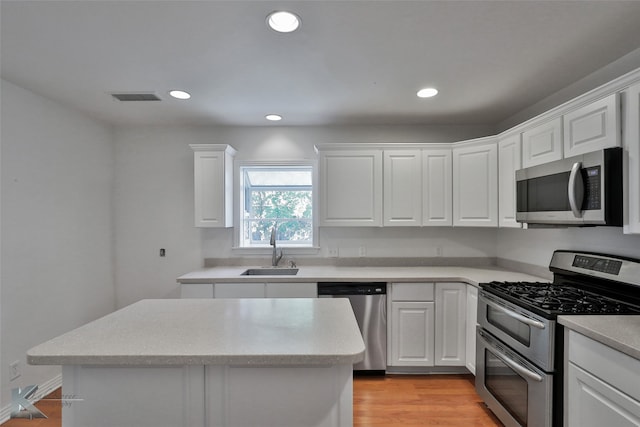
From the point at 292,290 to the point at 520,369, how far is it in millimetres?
1796

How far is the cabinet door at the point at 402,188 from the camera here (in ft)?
10.4

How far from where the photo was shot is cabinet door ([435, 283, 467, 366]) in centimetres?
279

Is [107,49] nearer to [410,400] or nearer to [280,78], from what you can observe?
[280,78]

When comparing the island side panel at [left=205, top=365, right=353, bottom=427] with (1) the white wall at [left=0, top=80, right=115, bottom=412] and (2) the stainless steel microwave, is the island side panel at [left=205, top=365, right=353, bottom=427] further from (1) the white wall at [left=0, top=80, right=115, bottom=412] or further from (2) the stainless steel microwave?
(1) the white wall at [left=0, top=80, right=115, bottom=412]

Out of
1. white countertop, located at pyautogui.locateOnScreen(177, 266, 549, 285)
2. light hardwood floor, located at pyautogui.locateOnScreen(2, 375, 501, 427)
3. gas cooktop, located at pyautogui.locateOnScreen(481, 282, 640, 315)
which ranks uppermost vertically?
gas cooktop, located at pyautogui.locateOnScreen(481, 282, 640, 315)

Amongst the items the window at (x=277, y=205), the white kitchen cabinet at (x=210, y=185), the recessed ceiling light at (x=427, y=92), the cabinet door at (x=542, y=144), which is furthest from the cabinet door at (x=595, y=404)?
the white kitchen cabinet at (x=210, y=185)

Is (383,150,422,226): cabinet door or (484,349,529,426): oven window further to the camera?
(383,150,422,226): cabinet door

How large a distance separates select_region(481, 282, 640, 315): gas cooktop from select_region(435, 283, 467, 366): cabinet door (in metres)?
0.49

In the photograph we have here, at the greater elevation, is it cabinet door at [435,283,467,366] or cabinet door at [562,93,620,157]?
cabinet door at [562,93,620,157]

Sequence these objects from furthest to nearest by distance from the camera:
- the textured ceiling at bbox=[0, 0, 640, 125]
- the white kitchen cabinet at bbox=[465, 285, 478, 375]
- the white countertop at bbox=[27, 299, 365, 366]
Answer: the white kitchen cabinet at bbox=[465, 285, 478, 375], the textured ceiling at bbox=[0, 0, 640, 125], the white countertop at bbox=[27, 299, 365, 366]

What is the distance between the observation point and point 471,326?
267cm

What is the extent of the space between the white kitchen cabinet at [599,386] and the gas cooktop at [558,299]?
20cm

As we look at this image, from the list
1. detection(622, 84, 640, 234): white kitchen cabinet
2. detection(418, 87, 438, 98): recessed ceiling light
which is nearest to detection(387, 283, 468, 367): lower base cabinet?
detection(622, 84, 640, 234): white kitchen cabinet

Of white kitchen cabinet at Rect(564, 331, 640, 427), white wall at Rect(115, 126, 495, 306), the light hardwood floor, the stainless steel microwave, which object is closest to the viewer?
white kitchen cabinet at Rect(564, 331, 640, 427)
